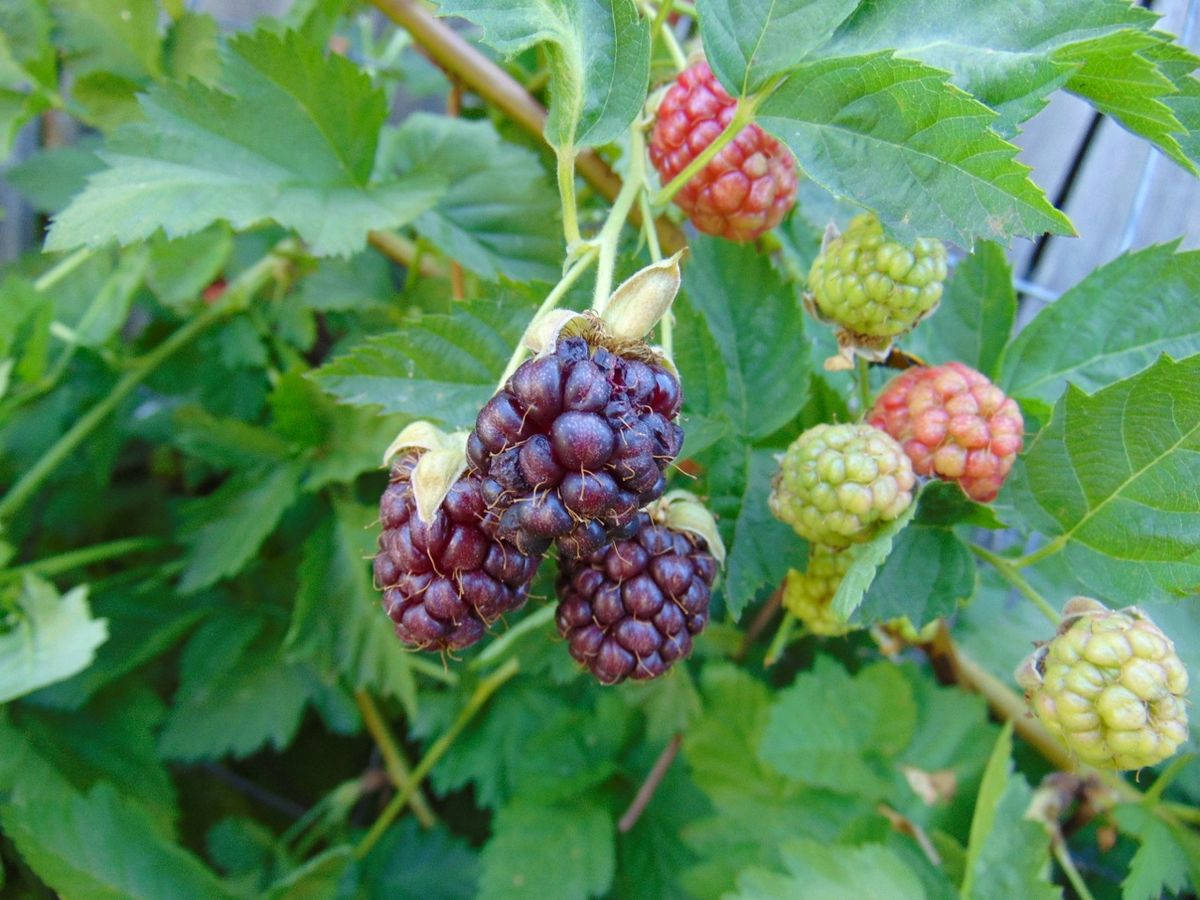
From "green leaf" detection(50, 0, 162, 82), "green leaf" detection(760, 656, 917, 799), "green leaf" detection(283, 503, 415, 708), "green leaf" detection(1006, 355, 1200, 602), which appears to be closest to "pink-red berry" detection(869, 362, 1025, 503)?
"green leaf" detection(1006, 355, 1200, 602)

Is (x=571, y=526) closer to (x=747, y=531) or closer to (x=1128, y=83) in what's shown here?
(x=747, y=531)

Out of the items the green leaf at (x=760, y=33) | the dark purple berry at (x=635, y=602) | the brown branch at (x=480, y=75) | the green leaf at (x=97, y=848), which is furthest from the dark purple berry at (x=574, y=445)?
the green leaf at (x=97, y=848)

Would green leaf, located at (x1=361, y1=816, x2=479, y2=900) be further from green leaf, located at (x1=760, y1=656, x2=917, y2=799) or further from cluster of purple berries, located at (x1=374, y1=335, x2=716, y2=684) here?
cluster of purple berries, located at (x1=374, y1=335, x2=716, y2=684)

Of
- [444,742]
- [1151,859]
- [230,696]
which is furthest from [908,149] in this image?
[230,696]

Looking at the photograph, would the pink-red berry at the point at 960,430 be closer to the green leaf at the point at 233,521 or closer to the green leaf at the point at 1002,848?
the green leaf at the point at 1002,848

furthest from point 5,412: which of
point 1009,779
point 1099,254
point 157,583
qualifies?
point 1099,254

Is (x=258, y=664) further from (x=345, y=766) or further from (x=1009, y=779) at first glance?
(x=1009, y=779)
